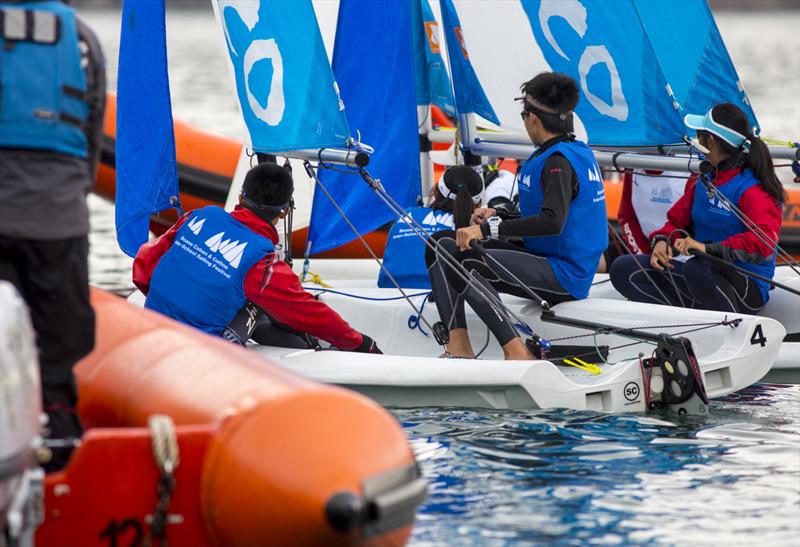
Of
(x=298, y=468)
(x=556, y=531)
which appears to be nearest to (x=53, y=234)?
(x=298, y=468)

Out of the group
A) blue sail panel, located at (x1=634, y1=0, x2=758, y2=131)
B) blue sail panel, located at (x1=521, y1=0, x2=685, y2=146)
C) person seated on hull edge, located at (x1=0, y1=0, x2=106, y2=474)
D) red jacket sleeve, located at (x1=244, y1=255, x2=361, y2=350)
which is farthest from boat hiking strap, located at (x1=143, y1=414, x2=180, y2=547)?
blue sail panel, located at (x1=634, y1=0, x2=758, y2=131)

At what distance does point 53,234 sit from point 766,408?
307 cm

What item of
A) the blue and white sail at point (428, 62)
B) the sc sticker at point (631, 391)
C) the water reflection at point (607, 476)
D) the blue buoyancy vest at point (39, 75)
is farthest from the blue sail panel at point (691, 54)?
the blue buoyancy vest at point (39, 75)

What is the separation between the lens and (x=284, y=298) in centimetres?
503

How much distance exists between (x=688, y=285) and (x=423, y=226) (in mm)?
1155

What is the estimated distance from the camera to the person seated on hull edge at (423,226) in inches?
235

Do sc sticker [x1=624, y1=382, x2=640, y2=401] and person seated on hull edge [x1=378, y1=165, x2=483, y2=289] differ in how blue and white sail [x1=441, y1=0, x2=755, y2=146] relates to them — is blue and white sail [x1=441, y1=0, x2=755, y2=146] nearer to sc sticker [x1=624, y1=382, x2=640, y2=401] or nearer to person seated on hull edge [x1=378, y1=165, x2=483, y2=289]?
person seated on hull edge [x1=378, y1=165, x2=483, y2=289]

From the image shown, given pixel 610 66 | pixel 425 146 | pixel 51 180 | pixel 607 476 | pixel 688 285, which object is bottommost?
pixel 607 476

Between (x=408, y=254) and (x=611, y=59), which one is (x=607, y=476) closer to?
(x=408, y=254)

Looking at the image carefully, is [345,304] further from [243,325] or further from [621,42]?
[621,42]

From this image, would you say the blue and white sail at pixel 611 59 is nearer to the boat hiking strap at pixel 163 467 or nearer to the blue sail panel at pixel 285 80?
the blue sail panel at pixel 285 80

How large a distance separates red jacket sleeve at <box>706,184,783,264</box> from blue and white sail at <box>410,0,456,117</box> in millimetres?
1903

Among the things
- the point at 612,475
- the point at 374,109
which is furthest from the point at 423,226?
the point at 612,475

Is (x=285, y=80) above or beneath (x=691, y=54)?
beneath
